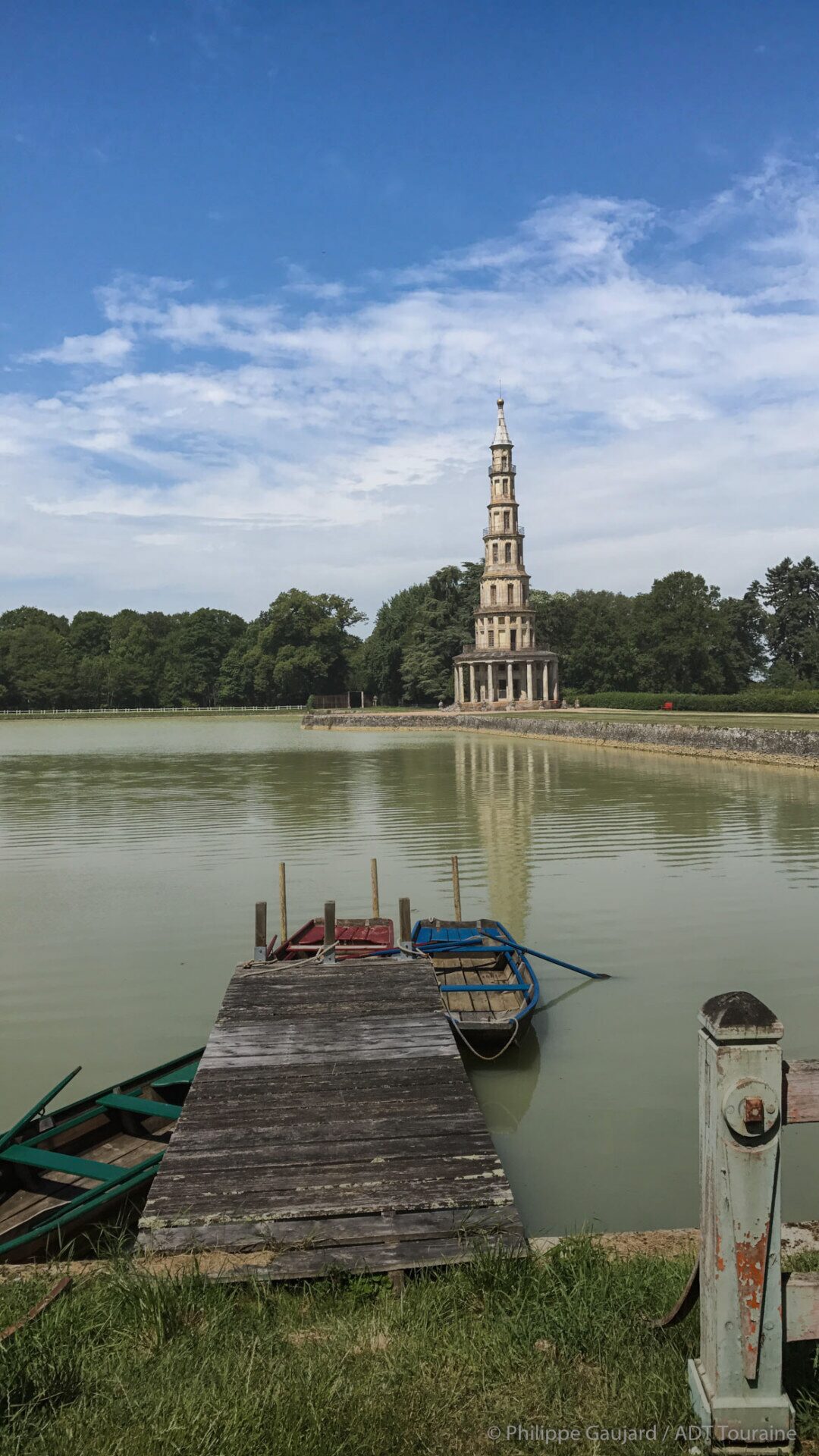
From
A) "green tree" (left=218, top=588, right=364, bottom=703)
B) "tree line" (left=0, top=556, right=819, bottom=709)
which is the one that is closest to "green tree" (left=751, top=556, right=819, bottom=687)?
"tree line" (left=0, top=556, right=819, bottom=709)

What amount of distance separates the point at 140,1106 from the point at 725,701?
6835cm

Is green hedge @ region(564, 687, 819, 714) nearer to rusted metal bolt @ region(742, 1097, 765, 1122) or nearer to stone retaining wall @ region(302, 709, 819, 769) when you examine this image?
stone retaining wall @ region(302, 709, 819, 769)

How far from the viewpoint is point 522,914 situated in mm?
15625

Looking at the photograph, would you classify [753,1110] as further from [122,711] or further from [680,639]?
[122,711]

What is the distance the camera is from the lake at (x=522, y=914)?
805 centimetres

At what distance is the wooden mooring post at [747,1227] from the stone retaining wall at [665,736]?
3834 cm

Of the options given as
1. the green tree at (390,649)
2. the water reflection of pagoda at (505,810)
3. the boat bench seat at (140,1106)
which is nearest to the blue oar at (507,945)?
the water reflection of pagoda at (505,810)

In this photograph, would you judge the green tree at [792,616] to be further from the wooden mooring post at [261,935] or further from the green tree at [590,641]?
the wooden mooring post at [261,935]

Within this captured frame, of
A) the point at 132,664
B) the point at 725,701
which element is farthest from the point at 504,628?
the point at 132,664

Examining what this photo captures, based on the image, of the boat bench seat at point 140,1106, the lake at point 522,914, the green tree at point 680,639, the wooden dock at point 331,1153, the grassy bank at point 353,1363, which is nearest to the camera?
the grassy bank at point 353,1363

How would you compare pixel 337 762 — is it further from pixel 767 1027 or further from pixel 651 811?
pixel 767 1027

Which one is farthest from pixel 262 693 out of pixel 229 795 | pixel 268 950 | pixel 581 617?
pixel 268 950

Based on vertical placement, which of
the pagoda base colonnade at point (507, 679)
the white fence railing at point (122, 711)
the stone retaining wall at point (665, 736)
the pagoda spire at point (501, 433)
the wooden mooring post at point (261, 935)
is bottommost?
the wooden mooring post at point (261, 935)

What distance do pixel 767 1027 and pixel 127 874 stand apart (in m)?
17.7
